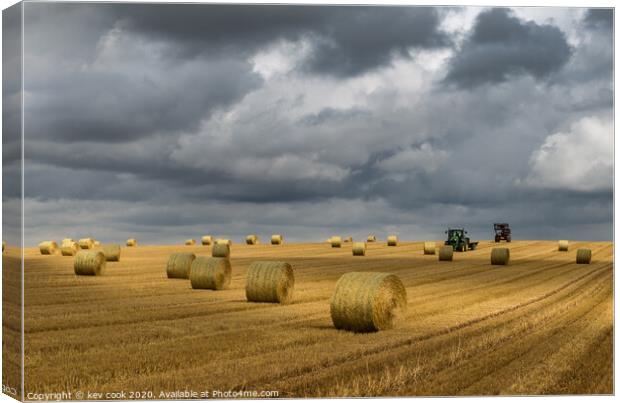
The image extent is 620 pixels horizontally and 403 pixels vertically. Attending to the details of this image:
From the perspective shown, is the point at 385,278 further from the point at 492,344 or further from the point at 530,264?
the point at 530,264

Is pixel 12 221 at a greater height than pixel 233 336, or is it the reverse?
pixel 12 221

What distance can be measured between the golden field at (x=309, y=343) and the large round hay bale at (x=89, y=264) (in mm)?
3468

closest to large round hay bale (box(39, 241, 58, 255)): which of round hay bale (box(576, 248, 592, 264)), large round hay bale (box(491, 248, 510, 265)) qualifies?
large round hay bale (box(491, 248, 510, 265))

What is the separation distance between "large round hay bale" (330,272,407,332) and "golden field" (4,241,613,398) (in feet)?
1.05

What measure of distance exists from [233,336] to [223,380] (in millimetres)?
3326

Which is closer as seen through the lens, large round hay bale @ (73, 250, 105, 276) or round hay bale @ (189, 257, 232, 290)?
round hay bale @ (189, 257, 232, 290)

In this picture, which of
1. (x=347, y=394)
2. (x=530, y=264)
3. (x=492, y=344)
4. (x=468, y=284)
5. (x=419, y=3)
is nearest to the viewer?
(x=347, y=394)

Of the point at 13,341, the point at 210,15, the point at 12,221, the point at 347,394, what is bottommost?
the point at 347,394

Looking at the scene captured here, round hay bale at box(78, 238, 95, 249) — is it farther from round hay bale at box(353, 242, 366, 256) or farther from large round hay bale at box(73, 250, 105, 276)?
large round hay bale at box(73, 250, 105, 276)

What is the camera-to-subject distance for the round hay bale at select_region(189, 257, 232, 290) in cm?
2159

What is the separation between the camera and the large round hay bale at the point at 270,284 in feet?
59.8

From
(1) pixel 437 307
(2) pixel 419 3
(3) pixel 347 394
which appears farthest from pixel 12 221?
(1) pixel 437 307

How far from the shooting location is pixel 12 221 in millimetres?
9703

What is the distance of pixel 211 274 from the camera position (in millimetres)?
21609
